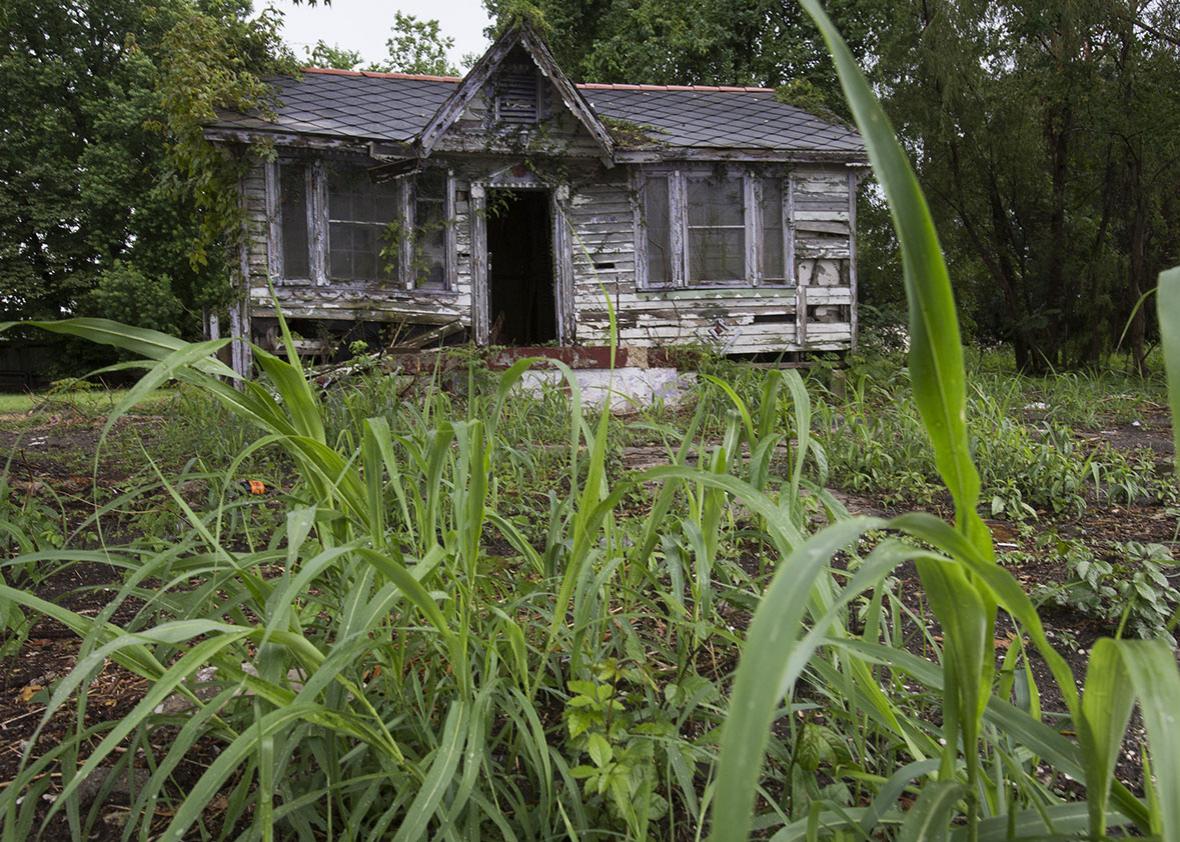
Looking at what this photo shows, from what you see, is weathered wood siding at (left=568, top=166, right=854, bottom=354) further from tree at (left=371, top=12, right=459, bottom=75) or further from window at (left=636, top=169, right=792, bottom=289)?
tree at (left=371, top=12, right=459, bottom=75)

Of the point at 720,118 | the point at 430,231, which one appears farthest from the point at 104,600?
the point at 720,118

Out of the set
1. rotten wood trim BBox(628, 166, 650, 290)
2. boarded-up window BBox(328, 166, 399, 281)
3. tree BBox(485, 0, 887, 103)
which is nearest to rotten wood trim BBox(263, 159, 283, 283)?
boarded-up window BBox(328, 166, 399, 281)

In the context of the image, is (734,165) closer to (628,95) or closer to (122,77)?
(628,95)

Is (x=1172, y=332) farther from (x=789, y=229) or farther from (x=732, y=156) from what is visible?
(x=789, y=229)

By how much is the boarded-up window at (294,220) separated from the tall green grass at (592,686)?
7.99m

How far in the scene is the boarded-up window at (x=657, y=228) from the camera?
1037 cm

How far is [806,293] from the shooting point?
10789 millimetres

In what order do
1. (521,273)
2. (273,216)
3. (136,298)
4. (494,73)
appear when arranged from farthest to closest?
(136,298) < (521,273) < (494,73) < (273,216)

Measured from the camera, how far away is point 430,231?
9.80m

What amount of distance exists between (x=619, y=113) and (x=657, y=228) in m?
1.93

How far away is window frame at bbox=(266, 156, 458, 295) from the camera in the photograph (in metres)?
9.13

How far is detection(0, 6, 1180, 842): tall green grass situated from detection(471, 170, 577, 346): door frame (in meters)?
8.33

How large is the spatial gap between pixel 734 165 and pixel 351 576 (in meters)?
9.86

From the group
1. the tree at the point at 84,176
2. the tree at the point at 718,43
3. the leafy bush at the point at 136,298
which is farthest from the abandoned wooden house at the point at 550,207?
the tree at the point at 84,176
